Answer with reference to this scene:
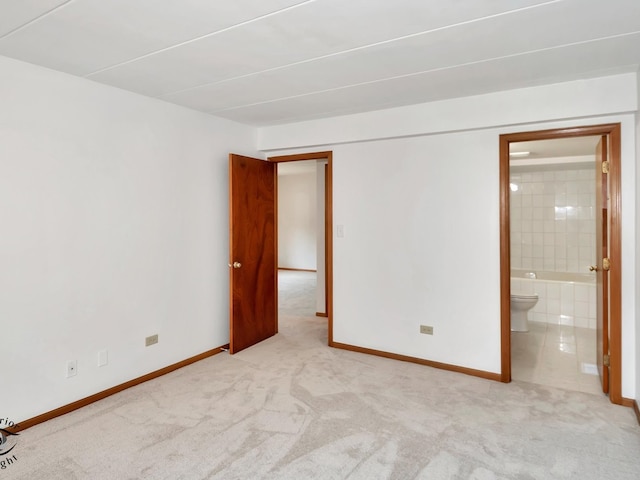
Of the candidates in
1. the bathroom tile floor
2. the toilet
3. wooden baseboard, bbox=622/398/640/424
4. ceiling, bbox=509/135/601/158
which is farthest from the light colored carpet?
ceiling, bbox=509/135/601/158

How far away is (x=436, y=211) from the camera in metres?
3.53

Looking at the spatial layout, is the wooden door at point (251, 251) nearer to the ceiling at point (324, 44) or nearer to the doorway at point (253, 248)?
the doorway at point (253, 248)

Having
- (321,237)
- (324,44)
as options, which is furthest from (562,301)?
(324,44)

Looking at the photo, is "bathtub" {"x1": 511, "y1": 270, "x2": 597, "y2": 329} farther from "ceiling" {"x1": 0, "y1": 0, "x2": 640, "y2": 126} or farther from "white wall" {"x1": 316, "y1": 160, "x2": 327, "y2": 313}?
"ceiling" {"x1": 0, "y1": 0, "x2": 640, "y2": 126}

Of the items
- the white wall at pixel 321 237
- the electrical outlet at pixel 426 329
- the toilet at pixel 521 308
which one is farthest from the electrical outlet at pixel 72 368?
the toilet at pixel 521 308

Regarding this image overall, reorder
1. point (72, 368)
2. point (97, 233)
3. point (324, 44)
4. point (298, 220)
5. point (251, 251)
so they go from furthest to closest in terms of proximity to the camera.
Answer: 1. point (298, 220)
2. point (251, 251)
3. point (97, 233)
4. point (72, 368)
5. point (324, 44)

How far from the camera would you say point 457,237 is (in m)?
3.44

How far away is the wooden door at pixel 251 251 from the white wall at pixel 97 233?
0.22m

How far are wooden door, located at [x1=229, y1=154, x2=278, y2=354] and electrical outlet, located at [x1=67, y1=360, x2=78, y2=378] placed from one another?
4.40 ft

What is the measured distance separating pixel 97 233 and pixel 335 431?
6.96 feet

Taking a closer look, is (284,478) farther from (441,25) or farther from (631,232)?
(631,232)

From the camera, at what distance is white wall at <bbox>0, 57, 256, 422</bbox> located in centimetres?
247

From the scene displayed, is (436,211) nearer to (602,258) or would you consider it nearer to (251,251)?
(602,258)

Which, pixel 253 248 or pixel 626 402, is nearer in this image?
pixel 626 402
